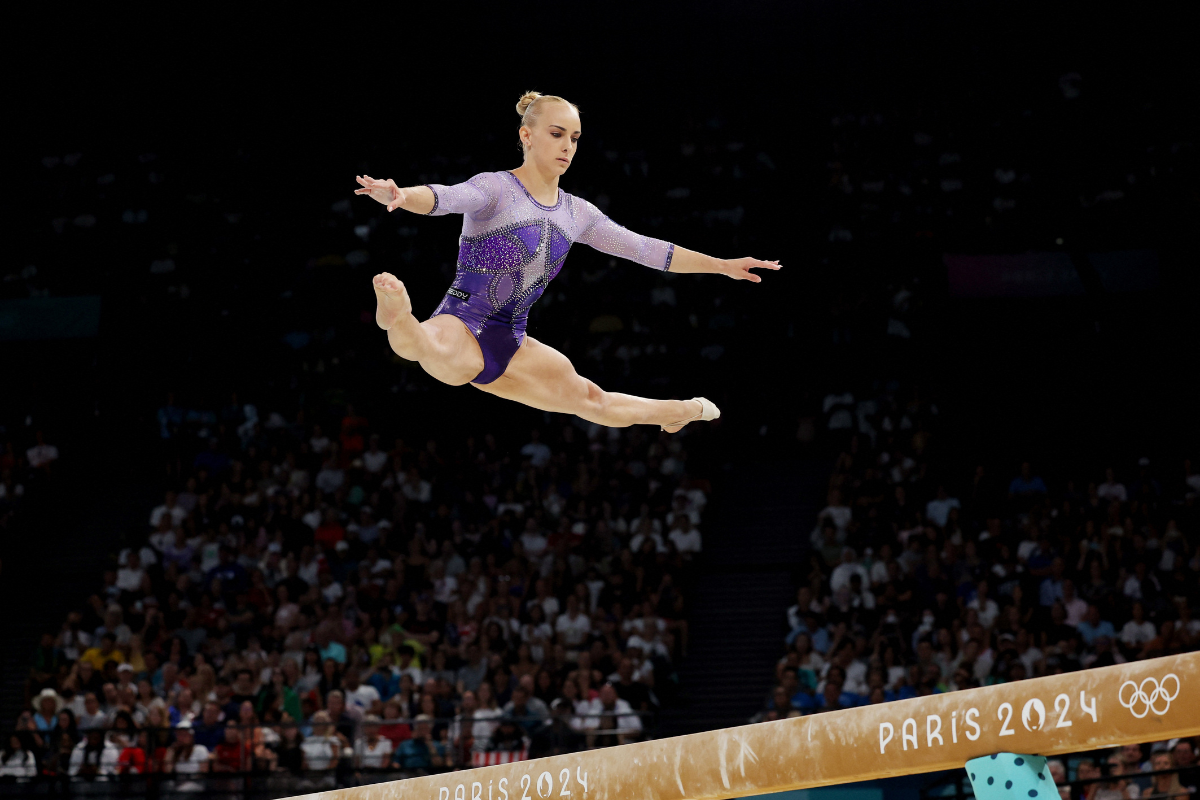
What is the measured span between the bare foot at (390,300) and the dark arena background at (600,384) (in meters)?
5.12

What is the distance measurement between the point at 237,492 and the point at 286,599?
7.65 feet

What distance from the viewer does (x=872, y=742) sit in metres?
3.75

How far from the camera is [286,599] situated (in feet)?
41.3

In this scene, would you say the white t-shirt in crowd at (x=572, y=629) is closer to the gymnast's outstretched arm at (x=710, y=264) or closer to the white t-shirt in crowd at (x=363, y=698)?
the white t-shirt in crowd at (x=363, y=698)

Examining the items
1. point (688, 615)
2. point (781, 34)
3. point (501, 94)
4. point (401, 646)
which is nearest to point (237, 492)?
point (401, 646)

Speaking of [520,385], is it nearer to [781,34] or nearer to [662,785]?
[662,785]

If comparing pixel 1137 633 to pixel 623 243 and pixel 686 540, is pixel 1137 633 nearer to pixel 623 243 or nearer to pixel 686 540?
pixel 686 540

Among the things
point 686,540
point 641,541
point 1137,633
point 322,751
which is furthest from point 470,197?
point 686,540

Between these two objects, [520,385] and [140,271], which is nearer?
[520,385]

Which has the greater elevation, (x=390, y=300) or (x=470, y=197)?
(x=470, y=197)

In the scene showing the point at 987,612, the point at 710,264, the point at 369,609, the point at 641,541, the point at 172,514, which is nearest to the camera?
the point at 710,264

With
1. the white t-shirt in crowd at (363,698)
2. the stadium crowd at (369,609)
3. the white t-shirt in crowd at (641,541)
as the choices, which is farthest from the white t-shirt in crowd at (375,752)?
the white t-shirt in crowd at (641,541)

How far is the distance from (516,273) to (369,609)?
26.2ft

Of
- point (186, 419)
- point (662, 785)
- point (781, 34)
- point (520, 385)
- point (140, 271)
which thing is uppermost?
point (781, 34)
